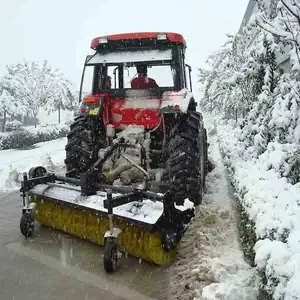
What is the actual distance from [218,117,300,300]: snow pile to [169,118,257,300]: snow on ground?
39cm

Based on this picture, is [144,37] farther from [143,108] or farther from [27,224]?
[27,224]

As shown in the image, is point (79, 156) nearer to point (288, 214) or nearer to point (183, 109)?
point (183, 109)

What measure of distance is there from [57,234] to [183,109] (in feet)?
6.77

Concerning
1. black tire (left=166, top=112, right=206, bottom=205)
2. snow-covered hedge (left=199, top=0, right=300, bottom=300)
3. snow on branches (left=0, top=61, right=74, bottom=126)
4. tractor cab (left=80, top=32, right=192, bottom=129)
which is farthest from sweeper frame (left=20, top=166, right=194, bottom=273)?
snow on branches (left=0, top=61, right=74, bottom=126)

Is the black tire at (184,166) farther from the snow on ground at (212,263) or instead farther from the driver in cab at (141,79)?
the driver in cab at (141,79)

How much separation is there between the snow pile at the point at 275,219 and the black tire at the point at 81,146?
194 cm

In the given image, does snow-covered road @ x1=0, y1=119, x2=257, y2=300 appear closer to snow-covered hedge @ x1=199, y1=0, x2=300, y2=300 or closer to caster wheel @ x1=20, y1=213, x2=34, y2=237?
snow-covered hedge @ x1=199, y1=0, x2=300, y2=300

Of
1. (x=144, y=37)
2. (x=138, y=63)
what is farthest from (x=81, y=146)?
(x=144, y=37)

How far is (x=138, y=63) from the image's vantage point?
5.08 meters

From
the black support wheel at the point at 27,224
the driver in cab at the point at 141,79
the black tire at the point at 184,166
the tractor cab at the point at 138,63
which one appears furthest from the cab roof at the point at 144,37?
the black support wheel at the point at 27,224

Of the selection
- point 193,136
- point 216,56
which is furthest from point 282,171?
point 216,56

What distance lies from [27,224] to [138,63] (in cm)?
251

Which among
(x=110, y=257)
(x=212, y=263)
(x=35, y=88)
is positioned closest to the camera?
(x=212, y=263)

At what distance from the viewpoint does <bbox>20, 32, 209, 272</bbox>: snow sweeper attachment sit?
342cm
